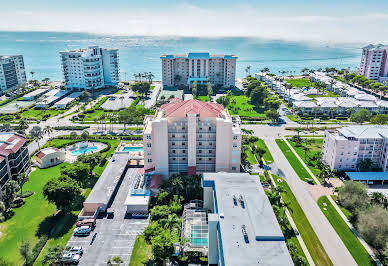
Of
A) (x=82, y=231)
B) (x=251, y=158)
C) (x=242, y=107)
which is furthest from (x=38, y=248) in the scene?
(x=242, y=107)

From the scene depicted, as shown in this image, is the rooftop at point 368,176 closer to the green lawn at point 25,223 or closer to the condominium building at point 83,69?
the green lawn at point 25,223

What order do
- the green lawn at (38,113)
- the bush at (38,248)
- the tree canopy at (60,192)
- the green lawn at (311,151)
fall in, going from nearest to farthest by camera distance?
1. the bush at (38,248)
2. the tree canopy at (60,192)
3. the green lawn at (311,151)
4. the green lawn at (38,113)

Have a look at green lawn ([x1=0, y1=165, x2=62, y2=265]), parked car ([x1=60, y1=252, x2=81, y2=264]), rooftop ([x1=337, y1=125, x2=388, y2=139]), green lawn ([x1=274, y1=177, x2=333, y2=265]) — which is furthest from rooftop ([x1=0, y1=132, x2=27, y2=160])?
rooftop ([x1=337, y1=125, x2=388, y2=139])

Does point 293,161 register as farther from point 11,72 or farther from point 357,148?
point 11,72

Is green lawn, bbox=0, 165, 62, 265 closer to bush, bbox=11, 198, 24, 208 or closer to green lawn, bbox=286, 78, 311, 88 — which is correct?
bush, bbox=11, 198, 24, 208

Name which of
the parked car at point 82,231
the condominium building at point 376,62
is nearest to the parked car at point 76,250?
the parked car at point 82,231

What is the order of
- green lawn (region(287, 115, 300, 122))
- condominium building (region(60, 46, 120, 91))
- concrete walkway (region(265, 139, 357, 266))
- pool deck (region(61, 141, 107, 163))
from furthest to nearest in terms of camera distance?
condominium building (region(60, 46, 120, 91)) → green lawn (region(287, 115, 300, 122)) → pool deck (region(61, 141, 107, 163)) → concrete walkway (region(265, 139, 357, 266))
